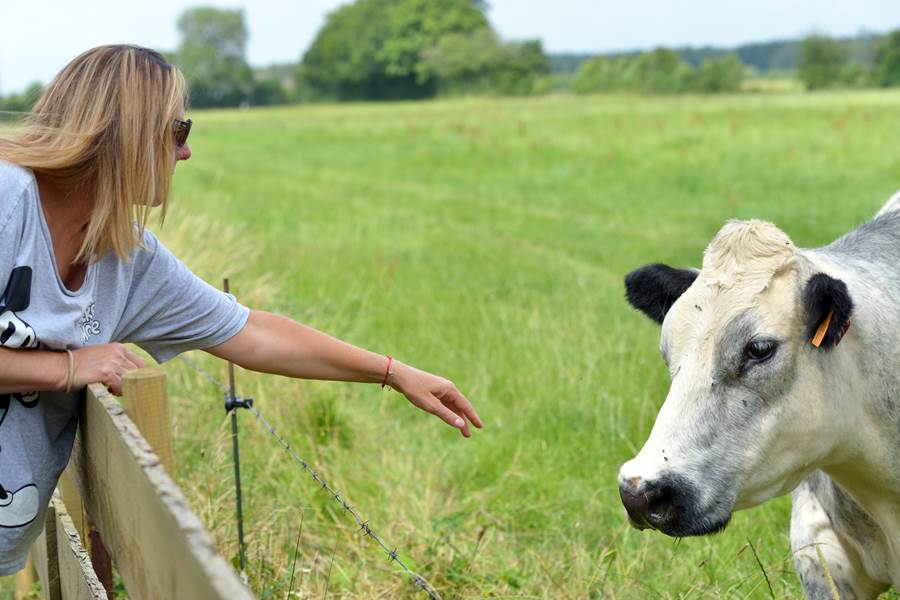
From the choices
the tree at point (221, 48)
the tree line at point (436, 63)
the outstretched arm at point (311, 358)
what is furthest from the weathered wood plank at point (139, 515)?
the tree at point (221, 48)

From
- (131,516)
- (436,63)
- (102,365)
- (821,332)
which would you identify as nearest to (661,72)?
(436,63)

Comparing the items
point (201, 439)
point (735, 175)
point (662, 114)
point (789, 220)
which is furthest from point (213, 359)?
point (662, 114)

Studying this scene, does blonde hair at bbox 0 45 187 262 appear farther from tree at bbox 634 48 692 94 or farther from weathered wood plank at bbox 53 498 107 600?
tree at bbox 634 48 692 94

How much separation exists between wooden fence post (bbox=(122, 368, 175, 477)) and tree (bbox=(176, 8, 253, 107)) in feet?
305

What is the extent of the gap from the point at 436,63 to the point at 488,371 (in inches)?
3552

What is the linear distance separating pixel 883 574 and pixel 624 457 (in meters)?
1.97

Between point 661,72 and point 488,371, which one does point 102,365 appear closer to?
point 488,371

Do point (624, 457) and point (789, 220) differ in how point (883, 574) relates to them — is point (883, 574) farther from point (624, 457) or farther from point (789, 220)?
point (789, 220)

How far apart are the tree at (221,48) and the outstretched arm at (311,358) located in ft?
304

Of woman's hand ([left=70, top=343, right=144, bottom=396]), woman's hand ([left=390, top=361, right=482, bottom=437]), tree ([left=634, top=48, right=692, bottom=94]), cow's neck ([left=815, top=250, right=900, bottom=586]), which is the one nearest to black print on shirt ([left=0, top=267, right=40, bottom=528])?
woman's hand ([left=70, top=343, right=144, bottom=396])

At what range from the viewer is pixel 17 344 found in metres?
2.31

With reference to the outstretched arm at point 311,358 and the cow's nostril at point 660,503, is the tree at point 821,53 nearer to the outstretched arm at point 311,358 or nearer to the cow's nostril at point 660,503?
the outstretched arm at point 311,358

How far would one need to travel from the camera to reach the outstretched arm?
2.92 m

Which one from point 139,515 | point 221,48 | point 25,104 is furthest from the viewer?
point 221,48
